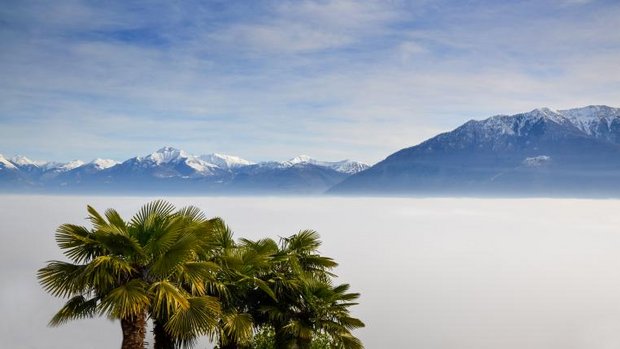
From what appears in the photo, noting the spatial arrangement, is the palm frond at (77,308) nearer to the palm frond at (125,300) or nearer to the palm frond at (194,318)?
the palm frond at (125,300)

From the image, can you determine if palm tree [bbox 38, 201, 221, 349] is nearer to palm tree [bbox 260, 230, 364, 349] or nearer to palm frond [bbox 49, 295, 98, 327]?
palm frond [bbox 49, 295, 98, 327]

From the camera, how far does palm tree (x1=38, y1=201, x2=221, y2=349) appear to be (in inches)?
510

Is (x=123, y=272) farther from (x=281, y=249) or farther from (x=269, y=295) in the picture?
(x=281, y=249)

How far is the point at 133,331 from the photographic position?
45.2 ft

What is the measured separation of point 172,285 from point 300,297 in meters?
5.06

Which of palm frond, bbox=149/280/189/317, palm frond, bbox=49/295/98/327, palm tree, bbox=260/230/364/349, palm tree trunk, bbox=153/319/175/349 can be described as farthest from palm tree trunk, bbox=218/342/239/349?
palm frond, bbox=49/295/98/327

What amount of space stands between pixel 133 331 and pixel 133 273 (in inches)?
52.5

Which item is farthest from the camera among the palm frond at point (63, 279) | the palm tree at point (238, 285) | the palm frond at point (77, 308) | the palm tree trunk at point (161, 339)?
the palm tree trunk at point (161, 339)

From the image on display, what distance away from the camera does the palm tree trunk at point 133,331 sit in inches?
539

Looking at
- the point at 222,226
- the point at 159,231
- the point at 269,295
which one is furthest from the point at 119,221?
the point at 269,295

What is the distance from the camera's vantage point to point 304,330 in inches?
654

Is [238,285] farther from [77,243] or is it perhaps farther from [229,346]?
[77,243]

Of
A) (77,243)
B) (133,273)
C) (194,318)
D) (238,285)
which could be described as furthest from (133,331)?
(238,285)

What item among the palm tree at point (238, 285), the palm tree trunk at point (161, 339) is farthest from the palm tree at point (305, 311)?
the palm tree trunk at point (161, 339)
